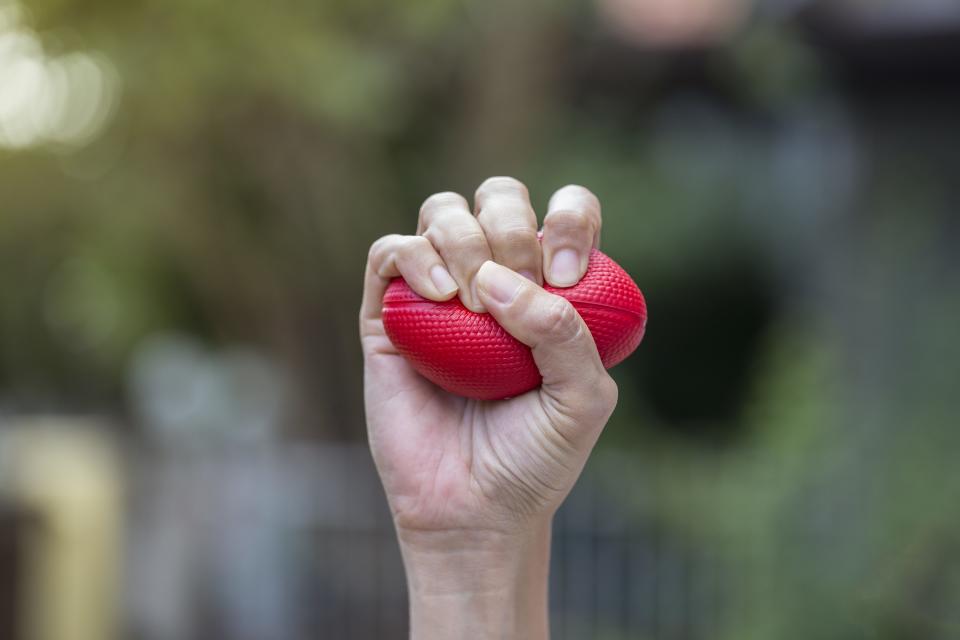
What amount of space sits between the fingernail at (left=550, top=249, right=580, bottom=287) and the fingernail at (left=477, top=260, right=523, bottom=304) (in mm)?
97

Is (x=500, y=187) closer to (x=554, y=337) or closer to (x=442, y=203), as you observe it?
(x=442, y=203)

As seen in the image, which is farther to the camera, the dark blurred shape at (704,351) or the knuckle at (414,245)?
the dark blurred shape at (704,351)

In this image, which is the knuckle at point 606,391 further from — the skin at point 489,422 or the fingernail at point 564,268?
the fingernail at point 564,268

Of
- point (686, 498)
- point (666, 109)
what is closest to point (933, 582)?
point (686, 498)

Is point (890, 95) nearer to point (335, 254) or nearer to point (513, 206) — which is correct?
point (335, 254)

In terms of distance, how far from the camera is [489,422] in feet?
4.65

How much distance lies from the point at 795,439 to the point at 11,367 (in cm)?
1440

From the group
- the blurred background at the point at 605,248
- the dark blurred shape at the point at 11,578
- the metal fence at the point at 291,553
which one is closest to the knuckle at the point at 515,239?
the blurred background at the point at 605,248

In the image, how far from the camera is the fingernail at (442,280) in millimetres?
1305

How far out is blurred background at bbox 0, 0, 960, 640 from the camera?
3.91m

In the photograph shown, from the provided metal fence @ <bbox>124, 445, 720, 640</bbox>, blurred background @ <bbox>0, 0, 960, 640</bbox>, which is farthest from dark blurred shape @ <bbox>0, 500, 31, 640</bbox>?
metal fence @ <bbox>124, 445, 720, 640</bbox>

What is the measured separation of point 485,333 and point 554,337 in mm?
111

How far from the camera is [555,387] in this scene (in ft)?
4.20

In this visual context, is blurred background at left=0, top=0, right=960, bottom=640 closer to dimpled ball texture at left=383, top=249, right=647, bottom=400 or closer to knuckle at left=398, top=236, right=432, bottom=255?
dimpled ball texture at left=383, top=249, right=647, bottom=400
